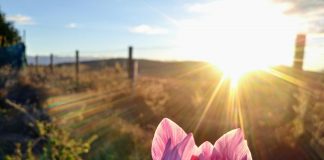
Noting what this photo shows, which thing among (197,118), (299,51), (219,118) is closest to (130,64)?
(197,118)

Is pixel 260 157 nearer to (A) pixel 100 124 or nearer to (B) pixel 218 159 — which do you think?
(A) pixel 100 124

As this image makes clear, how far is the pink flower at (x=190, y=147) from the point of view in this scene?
1.41 ft

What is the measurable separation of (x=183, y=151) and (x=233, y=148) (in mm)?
52

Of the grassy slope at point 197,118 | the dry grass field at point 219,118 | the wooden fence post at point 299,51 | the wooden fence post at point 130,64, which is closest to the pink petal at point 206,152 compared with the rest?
the dry grass field at point 219,118

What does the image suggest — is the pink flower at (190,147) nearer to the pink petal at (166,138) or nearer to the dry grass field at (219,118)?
the pink petal at (166,138)

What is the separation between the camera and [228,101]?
7.55 m

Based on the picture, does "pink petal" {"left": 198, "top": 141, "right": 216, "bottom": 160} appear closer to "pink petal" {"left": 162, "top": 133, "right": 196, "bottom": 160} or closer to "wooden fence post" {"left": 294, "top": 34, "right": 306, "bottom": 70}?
"pink petal" {"left": 162, "top": 133, "right": 196, "bottom": 160}

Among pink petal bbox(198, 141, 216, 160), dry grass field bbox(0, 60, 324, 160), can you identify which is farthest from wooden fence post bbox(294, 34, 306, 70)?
pink petal bbox(198, 141, 216, 160)

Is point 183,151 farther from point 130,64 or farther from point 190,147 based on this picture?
point 130,64

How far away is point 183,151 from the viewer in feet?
1.43

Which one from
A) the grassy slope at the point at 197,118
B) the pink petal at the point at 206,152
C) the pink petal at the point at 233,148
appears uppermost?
the pink petal at the point at 233,148

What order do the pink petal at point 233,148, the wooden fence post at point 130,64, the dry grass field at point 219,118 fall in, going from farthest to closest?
the wooden fence post at point 130,64 < the dry grass field at point 219,118 < the pink petal at point 233,148

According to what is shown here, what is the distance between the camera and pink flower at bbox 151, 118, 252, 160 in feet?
1.41

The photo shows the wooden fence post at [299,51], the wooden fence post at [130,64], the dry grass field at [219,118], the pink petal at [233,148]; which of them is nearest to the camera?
the pink petal at [233,148]
